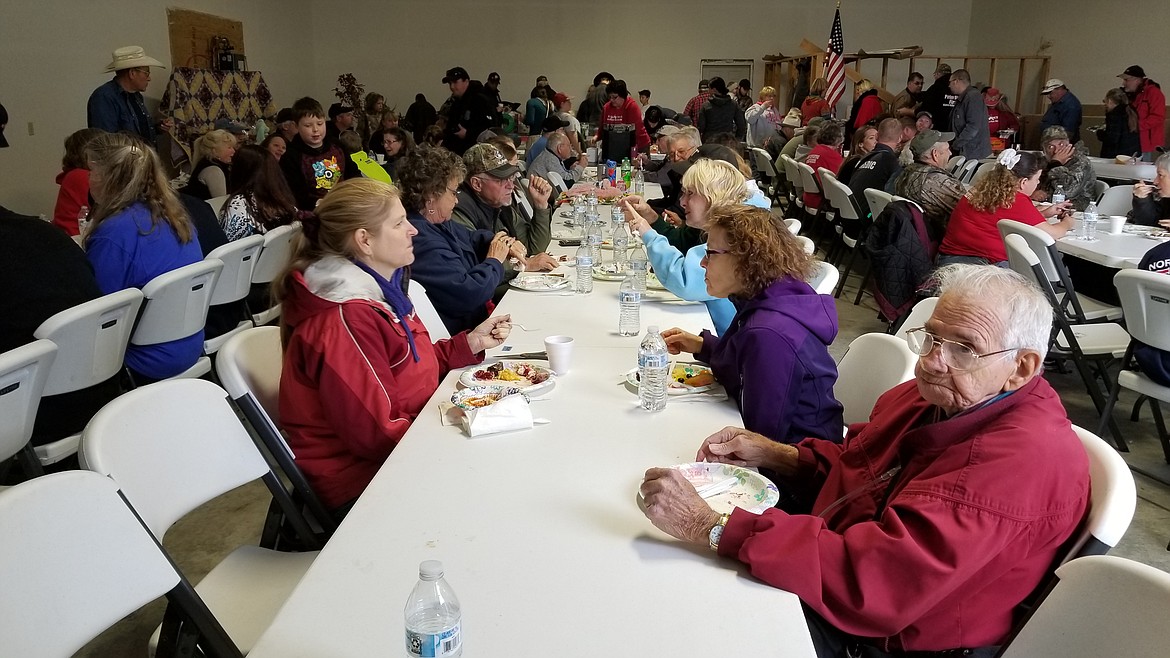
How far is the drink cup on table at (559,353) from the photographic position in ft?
7.54

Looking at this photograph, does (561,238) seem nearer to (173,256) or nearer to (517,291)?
(517,291)

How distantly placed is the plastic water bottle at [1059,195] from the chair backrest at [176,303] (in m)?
5.14

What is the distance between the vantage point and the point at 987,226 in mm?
4664

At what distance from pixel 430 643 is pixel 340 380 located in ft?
3.29

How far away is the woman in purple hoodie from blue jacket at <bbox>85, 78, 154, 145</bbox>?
631 centimetres

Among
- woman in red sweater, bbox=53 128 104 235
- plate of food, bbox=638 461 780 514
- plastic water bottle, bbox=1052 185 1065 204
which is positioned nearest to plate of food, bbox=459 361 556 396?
plate of food, bbox=638 461 780 514

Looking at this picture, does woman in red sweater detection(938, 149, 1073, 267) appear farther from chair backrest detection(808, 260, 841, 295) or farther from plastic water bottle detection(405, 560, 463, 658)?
plastic water bottle detection(405, 560, 463, 658)

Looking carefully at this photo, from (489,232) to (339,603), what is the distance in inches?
112

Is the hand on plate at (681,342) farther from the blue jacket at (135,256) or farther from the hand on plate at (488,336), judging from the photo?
the blue jacket at (135,256)

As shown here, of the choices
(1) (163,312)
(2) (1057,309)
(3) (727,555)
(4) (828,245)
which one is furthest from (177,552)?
(4) (828,245)

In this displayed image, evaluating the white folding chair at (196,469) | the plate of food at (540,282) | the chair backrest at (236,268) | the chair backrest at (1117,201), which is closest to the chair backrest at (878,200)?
the chair backrest at (1117,201)

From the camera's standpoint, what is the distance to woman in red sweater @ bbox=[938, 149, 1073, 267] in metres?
4.60

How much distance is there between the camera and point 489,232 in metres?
4.00

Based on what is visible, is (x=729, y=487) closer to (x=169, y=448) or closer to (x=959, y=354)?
(x=959, y=354)
